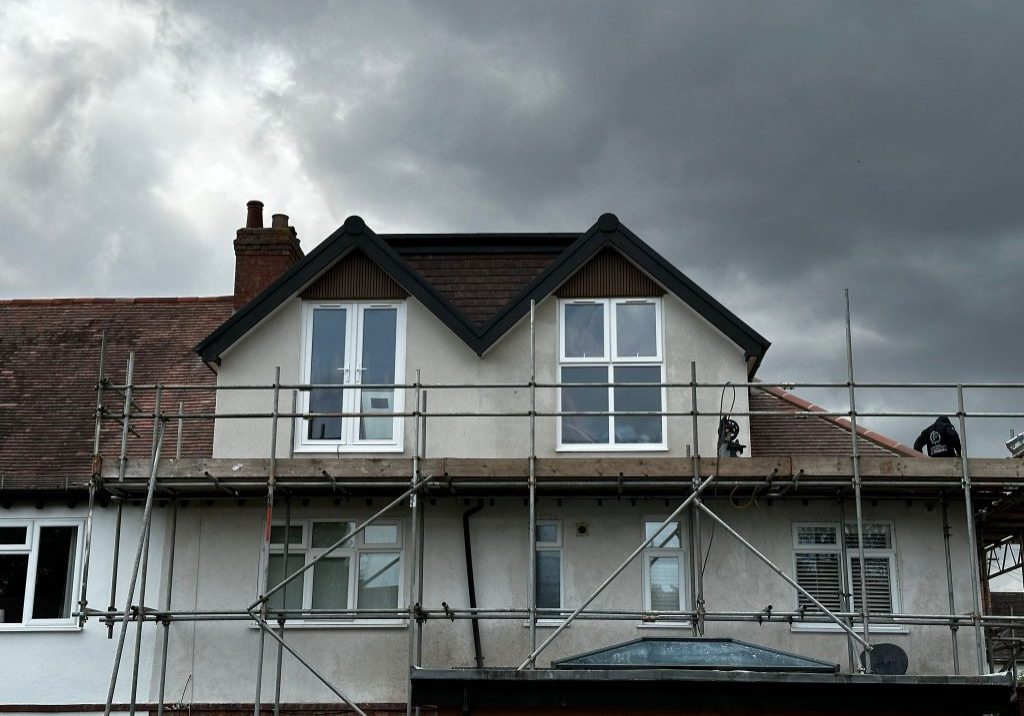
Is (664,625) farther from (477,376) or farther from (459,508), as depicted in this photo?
(477,376)

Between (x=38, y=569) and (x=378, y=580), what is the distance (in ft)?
15.2

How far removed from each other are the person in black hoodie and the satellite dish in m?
2.53

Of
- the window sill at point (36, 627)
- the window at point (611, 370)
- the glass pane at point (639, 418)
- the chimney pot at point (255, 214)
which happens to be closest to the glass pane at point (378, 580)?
the window at point (611, 370)

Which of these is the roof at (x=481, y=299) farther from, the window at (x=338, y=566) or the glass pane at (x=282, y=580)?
the glass pane at (x=282, y=580)

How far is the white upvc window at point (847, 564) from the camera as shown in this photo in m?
18.5

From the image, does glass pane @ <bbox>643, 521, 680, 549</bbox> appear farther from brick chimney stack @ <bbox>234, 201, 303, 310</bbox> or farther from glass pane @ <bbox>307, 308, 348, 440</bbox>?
brick chimney stack @ <bbox>234, 201, 303, 310</bbox>

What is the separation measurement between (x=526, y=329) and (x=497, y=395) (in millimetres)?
1026

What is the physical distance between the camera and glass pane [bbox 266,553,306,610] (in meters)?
18.6

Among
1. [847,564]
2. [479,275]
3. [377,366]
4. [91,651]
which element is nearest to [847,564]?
[847,564]

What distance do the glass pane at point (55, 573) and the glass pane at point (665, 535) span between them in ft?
25.3

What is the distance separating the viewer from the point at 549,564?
1861cm

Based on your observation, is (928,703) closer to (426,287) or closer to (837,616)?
(837,616)

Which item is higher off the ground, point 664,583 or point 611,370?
point 611,370

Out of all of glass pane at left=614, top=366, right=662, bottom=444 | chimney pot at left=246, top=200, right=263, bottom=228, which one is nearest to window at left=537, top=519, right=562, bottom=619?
glass pane at left=614, top=366, right=662, bottom=444
